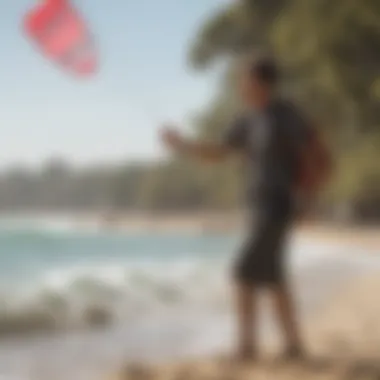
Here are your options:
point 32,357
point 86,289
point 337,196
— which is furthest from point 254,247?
point 32,357

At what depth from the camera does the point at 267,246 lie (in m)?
1.19

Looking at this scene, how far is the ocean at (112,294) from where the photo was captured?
3.86ft

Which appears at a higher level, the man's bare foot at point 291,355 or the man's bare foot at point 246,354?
the man's bare foot at point 246,354

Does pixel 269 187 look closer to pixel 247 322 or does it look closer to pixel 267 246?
pixel 267 246

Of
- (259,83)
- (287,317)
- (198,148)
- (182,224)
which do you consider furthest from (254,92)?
(287,317)

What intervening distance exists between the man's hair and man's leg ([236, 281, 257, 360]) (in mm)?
305

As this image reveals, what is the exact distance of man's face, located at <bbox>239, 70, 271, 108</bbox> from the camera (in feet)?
3.92

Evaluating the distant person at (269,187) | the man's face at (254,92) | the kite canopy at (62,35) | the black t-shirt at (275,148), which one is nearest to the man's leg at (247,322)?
the distant person at (269,187)

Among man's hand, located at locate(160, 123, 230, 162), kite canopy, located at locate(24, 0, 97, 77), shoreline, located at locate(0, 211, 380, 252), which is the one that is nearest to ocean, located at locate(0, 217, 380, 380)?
shoreline, located at locate(0, 211, 380, 252)

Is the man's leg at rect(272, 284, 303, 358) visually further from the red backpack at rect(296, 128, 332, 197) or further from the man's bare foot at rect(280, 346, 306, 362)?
the red backpack at rect(296, 128, 332, 197)

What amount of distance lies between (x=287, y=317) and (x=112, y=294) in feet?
0.87

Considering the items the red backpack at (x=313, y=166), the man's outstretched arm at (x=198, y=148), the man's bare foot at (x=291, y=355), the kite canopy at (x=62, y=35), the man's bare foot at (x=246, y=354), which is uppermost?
the kite canopy at (x=62, y=35)

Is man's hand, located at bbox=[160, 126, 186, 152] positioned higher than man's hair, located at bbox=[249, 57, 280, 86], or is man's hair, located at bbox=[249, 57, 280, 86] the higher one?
man's hair, located at bbox=[249, 57, 280, 86]

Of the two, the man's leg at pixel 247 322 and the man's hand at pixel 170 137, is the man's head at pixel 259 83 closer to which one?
the man's hand at pixel 170 137
